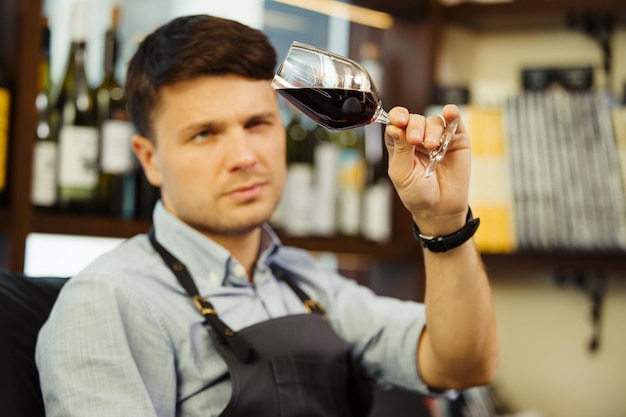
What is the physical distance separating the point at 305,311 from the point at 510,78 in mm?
1226

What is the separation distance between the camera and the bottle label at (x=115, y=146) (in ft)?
5.88

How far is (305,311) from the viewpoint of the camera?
1400mm

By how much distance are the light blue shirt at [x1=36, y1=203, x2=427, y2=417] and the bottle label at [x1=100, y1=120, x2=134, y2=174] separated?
50 cm

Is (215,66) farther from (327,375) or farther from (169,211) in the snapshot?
(327,375)

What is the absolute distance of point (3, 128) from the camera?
1.62m

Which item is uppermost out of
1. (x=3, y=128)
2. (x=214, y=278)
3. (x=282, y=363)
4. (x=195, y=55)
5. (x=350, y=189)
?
(x=195, y=55)

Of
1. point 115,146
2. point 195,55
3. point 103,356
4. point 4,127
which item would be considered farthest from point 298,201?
point 103,356

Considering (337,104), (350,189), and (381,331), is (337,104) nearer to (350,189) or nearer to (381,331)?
(381,331)

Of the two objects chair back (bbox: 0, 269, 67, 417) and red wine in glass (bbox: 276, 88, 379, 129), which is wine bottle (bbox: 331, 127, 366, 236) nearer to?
chair back (bbox: 0, 269, 67, 417)

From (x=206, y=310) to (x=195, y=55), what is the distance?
0.38 m

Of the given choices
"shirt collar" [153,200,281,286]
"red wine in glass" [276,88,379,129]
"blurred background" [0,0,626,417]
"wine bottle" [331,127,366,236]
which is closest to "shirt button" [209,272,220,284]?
"shirt collar" [153,200,281,286]

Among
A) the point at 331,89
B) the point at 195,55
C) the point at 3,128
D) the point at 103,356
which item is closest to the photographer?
the point at 331,89

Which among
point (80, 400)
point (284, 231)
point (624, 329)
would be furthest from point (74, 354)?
point (624, 329)

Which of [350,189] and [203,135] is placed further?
[350,189]
